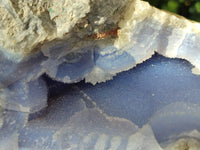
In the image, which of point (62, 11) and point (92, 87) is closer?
point (62, 11)

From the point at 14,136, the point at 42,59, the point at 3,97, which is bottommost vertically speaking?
the point at 14,136

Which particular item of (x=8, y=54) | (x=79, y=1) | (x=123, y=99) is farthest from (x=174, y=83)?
(x=8, y=54)

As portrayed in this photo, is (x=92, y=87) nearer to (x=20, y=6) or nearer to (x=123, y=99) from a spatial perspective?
(x=123, y=99)

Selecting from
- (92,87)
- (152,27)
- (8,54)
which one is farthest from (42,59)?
(152,27)

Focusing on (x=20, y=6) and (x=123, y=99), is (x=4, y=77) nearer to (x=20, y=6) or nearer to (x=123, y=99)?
(x=20, y=6)

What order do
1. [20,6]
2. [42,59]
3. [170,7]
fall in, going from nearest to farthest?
1. [20,6]
2. [42,59]
3. [170,7]

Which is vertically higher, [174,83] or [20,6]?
[20,6]

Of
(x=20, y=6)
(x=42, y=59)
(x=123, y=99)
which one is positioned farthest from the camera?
(x=123, y=99)
